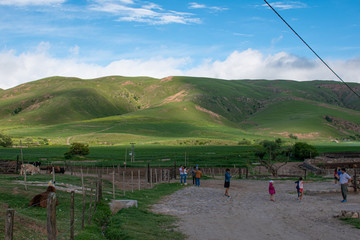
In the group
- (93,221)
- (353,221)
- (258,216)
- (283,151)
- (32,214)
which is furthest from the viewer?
(283,151)

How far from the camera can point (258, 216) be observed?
1922cm

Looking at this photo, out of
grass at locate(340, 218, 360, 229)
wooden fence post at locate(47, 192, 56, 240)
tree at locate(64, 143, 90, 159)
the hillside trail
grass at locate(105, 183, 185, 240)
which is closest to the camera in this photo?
wooden fence post at locate(47, 192, 56, 240)

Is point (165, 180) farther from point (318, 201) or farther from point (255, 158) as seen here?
point (255, 158)

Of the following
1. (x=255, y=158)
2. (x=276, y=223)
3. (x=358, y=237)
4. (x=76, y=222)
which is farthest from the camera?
(x=255, y=158)

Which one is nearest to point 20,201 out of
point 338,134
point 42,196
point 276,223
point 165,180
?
point 42,196

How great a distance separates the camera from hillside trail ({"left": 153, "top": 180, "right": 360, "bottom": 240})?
49.4 feet

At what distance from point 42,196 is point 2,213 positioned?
436 centimetres

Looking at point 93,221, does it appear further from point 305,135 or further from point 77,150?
Result: point 305,135

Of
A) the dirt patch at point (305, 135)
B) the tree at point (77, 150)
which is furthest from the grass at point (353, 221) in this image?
the dirt patch at point (305, 135)

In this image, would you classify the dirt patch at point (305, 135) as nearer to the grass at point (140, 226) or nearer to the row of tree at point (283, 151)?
the row of tree at point (283, 151)

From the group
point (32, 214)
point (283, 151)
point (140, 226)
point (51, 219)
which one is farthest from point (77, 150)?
point (51, 219)

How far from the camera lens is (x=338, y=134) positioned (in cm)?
19212

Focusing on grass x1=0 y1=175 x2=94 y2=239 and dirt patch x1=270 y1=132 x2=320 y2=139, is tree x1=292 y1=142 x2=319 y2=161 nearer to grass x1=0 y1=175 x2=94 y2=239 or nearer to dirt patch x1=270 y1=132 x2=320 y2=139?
grass x1=0 y1=175 x2=94 y2=239

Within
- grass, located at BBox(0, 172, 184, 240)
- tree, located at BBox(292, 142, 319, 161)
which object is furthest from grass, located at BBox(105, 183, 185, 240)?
tree, located at BBox(292, 142, 319, 161)
